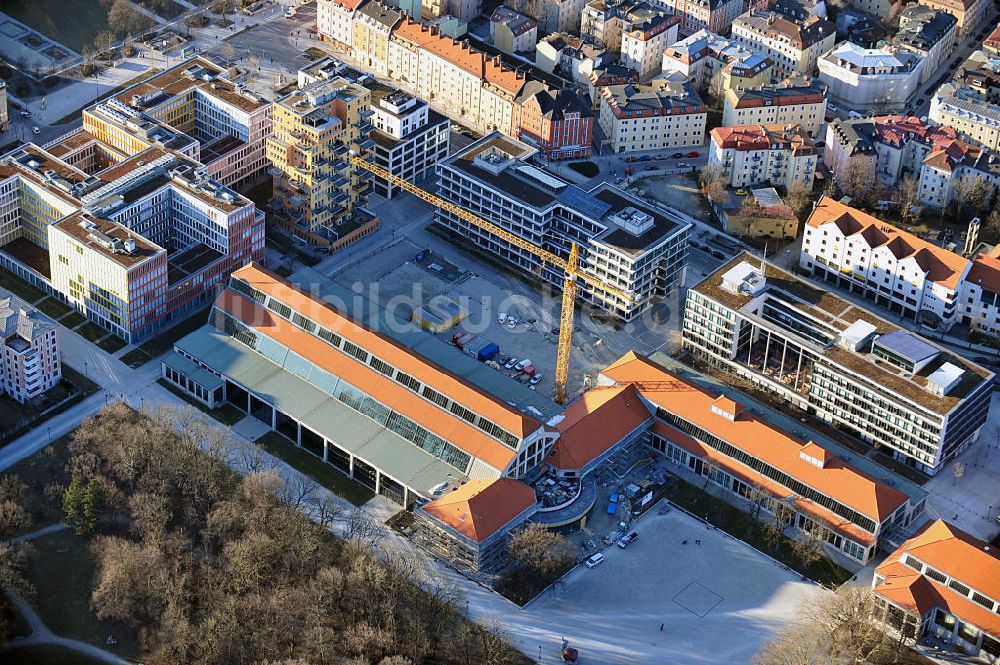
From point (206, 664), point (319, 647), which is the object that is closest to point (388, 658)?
point (319, 647)

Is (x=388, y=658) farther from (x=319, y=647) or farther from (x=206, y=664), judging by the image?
(x=206, y=664)

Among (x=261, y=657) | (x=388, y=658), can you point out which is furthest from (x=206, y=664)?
(x=388, y=658)

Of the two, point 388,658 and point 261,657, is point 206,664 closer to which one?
point 261,657
